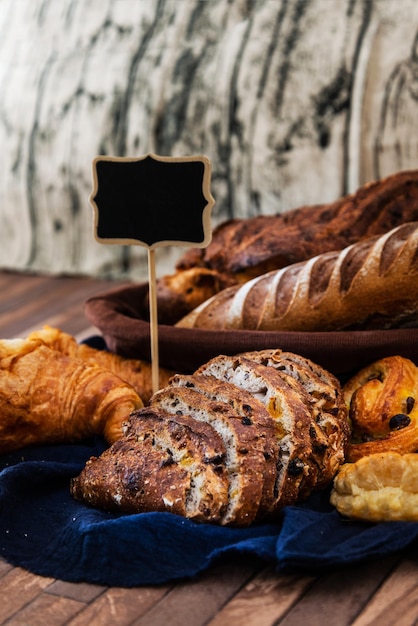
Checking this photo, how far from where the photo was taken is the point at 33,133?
5.02 metres

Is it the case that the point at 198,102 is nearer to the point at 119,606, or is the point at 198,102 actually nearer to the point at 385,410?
the point at 385,410

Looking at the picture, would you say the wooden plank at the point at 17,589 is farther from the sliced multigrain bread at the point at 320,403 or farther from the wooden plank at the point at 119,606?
the sliced multigrain bread at the point at 320,403

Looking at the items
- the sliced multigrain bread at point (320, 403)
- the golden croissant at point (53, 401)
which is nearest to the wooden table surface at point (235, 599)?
the sliced multigrain bread at point (320, 403)

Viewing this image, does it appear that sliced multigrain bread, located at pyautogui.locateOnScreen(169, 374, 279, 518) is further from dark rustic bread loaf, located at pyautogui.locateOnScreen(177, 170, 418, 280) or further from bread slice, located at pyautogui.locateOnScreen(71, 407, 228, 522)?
dark rustic bread loaf, located at pyautogui.locateOnScreen(177, 170, 418, 280)

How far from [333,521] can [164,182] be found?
1.00m

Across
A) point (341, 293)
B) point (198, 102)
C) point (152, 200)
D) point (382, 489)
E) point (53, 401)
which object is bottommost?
point (382, 489)

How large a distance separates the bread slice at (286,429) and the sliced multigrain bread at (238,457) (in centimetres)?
8

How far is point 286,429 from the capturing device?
80.0 inches

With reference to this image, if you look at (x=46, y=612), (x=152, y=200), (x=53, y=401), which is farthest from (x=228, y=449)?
(x=152, y=200)

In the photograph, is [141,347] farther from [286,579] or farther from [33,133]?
[33,133]

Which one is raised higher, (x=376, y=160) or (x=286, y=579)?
(x=376, y=160)

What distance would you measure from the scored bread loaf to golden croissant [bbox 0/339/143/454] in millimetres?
279

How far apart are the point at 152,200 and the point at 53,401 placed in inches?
24.0

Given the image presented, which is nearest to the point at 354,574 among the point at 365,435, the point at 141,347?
the point at 365,435
